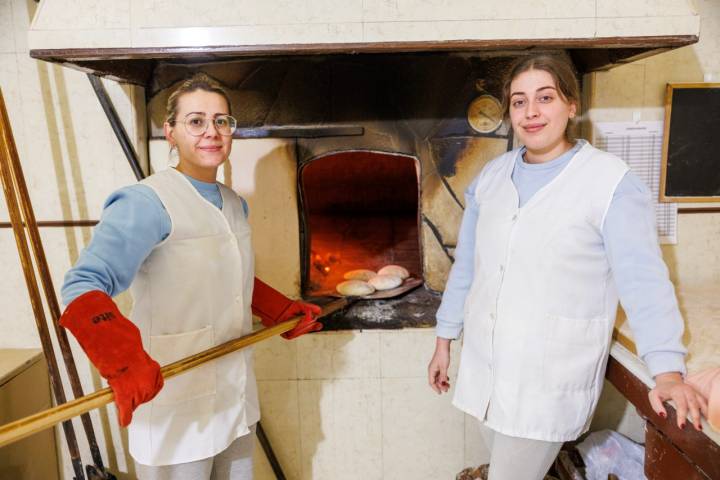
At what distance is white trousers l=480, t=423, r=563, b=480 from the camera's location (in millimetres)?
1396

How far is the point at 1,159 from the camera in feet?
5.41

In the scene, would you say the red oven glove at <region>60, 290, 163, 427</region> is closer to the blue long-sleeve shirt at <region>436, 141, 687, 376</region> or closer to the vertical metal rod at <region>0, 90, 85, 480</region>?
the vertical metal rod at <region>0, 90, 85, 480</region>

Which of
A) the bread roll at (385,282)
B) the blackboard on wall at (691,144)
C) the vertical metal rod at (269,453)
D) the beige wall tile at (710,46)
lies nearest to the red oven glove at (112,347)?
the vertical metal rod at (269,453)

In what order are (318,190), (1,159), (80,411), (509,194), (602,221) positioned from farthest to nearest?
(318,190) → (1,159) → (509,194) → (602,221) → (80,411)

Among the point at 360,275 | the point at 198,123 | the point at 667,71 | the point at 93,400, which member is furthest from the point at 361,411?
the point at 667,71

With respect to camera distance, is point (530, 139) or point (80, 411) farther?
point (530, 139)

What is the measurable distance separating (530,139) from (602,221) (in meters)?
0.28

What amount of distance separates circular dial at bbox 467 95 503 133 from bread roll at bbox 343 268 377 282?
33.9 inches

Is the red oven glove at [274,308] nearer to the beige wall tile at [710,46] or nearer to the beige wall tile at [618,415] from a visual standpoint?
the beige wall tile at [618,415]

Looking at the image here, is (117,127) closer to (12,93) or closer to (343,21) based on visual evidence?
(12,93)

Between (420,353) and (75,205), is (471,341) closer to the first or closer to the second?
(420,353)

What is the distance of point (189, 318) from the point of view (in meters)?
1.36

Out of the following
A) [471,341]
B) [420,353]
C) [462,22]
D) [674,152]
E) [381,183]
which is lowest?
[420,353]

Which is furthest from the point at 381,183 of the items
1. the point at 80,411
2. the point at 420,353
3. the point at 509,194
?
the point at 80,411
